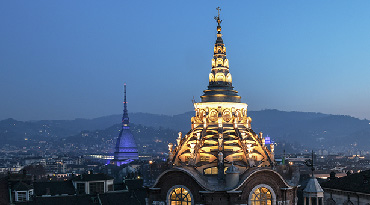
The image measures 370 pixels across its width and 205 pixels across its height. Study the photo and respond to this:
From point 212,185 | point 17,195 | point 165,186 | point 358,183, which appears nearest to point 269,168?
point 212,185

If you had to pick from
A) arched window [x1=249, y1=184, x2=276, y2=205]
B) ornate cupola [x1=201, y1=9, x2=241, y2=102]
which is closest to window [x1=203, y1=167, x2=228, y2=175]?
arched window [x1=249, y1=184, x2=276, y2=205]

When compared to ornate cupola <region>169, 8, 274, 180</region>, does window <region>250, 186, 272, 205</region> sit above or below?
below

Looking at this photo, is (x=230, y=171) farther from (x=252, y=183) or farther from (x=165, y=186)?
(x=165, y=186)

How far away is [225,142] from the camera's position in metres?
45.7

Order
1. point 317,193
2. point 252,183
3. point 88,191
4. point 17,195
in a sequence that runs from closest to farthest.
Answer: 1. point 317,193
2. point 252,183
3. point 17,195
4. point 88,191

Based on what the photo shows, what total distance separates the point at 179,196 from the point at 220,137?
17.8 ft

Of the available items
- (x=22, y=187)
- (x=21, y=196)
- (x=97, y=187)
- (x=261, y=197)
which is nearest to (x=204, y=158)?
(x=261, y=197)

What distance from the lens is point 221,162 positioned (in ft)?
144

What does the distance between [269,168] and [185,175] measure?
19.8 ft

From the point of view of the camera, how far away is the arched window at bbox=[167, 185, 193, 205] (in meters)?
43.5

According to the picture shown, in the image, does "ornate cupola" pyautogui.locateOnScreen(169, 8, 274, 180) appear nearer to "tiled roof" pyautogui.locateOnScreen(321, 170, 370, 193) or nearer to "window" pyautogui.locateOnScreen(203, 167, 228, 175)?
"window" pyautogui.locateOnScreen(203, 167, 228, 175)

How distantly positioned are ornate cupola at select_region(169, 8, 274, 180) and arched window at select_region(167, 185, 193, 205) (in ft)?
6.38

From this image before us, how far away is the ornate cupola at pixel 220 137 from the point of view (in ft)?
148

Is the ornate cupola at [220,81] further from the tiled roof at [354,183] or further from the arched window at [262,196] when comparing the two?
the tiled roof at [354,183]
